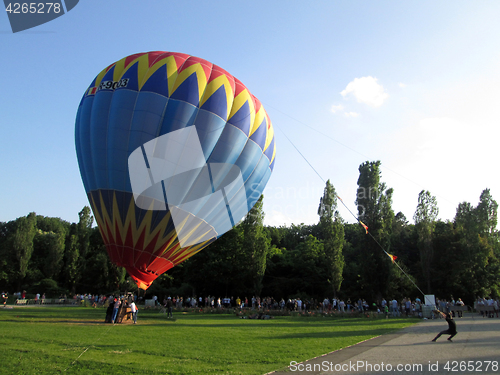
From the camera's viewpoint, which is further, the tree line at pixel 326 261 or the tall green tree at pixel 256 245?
the tall green tree at pixel 256 245

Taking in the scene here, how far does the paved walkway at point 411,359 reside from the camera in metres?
6.68

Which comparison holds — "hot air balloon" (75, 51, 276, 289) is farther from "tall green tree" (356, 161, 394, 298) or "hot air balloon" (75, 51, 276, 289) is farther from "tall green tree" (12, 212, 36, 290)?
"tall green tree" (12, 212, 36, 290)

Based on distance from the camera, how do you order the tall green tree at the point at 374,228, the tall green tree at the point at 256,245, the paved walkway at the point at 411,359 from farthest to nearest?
the tall green tree at the point at 256,245 < the tall green tree at the point at 374,228 < the paved walkway at the point at 411,359

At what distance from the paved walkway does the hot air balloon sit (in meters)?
8.44

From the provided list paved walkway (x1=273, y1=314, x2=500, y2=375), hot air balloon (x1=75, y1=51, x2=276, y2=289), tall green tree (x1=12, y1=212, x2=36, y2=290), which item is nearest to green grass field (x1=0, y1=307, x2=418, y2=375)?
paved walkway (x1=273, y1=314, x2=500, y2=375)

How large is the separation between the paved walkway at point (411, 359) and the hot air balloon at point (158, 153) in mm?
8437

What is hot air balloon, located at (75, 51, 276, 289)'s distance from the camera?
46.8ft

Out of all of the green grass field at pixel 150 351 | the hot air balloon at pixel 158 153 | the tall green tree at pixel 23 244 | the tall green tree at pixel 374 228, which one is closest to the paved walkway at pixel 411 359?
the green grass field at pixel 150 351

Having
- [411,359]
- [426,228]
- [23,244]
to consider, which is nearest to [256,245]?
[426,228]

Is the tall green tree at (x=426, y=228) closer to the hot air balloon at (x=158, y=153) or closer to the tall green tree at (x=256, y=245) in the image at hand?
the tall green tree at (x=256, y=245)

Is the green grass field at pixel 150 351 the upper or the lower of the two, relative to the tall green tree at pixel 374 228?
lower

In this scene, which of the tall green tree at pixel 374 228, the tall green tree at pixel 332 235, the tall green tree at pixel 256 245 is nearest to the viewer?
the tall green tree at pixel 374 228

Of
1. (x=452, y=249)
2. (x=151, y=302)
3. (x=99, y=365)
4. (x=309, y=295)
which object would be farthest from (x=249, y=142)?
(x=452, y=249)

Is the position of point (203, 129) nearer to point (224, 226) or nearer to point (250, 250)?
point (224, 226)
